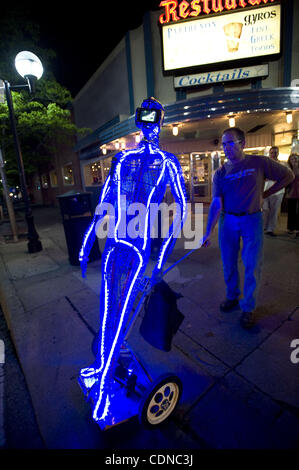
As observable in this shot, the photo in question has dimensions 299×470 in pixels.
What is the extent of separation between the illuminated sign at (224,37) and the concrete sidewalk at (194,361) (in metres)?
7.17

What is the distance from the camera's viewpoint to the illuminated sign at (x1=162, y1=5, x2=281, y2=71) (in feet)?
23.4

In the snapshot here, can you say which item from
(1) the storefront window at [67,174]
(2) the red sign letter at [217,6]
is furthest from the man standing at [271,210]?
(1) the storefront window at [67,174]

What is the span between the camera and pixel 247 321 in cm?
268

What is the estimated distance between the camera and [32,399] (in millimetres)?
1990

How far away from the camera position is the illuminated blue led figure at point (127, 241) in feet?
5.21

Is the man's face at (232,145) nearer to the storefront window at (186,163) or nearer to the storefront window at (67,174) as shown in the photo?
the storefront window at (186,163)

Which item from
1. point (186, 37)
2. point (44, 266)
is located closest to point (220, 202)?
point (44, 266)

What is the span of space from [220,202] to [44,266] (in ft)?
14.4

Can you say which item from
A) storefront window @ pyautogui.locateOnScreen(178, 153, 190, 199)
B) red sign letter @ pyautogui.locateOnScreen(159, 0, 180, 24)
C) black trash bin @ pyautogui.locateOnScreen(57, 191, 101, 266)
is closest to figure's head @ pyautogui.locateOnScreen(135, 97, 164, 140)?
black trash bin @ pyautogui.locateOnScreen(57, 191, 101, 266)

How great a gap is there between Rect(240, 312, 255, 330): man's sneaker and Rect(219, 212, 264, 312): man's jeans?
0.06 meters

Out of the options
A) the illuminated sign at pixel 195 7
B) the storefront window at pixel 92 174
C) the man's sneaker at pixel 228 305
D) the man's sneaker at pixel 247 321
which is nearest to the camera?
the man's sneaker at pixel 247 321

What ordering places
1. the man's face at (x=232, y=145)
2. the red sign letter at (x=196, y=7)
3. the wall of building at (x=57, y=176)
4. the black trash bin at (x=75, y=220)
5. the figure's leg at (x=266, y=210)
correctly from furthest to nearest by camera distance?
1. the wall of building at (x=57, y=176)
2. the red sign letter at (x=196, y=7)
3. the figure's leg at (x=266, y=210)
4. the black trash bin at (x=75, y=220)
5. the man's face at (x=232, y=145)

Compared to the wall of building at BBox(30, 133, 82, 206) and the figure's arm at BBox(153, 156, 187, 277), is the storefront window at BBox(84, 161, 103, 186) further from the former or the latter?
the figure's arm at BBox(153, 156, 187, 277)
